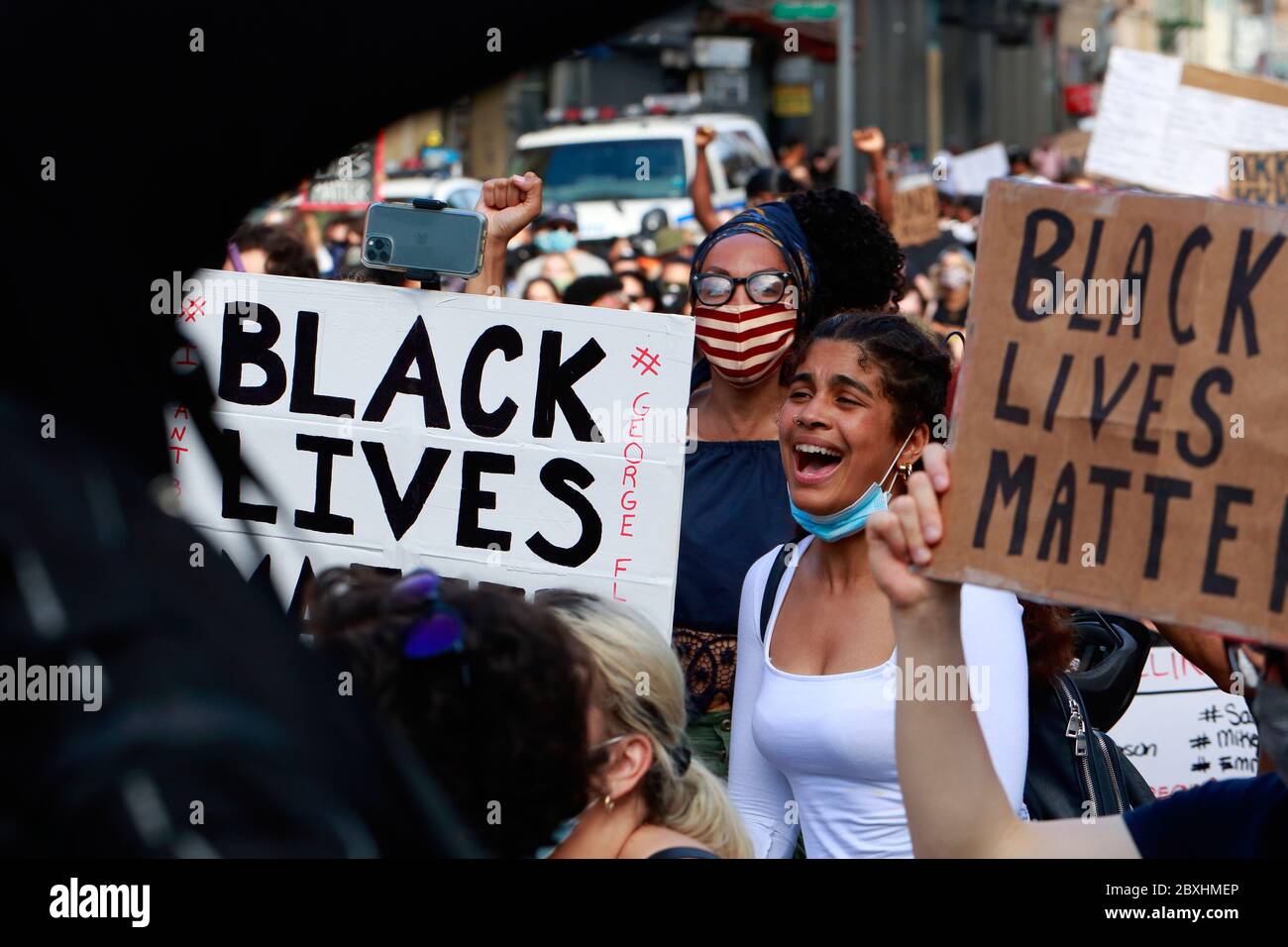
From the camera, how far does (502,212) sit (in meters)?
4.16

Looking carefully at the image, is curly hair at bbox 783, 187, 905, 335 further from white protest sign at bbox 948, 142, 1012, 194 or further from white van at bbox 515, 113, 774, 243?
white protest sign at bbox 948, 142, 1012, 194

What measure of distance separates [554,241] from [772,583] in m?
9.58

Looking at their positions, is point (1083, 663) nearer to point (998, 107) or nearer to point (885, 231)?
point (885, 231)

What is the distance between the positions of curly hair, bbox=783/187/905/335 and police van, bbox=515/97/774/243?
35.4ft

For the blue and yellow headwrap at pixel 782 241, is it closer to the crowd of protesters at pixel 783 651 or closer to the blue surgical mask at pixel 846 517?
the crowd of protesters at pixel 783 651

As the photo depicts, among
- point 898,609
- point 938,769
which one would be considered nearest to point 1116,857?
point 938,769

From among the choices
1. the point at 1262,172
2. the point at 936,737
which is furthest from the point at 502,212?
the point at 1262,172

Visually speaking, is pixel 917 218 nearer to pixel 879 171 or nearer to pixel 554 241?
pixel 879 171

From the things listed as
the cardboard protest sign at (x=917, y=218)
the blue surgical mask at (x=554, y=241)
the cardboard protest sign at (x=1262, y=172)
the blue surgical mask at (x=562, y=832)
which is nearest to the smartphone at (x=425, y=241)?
the blue surgical mask at (x=562, y=832)

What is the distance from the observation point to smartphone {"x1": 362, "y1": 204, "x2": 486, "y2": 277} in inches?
142

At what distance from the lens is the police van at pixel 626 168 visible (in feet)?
51.9

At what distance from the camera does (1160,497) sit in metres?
1.97

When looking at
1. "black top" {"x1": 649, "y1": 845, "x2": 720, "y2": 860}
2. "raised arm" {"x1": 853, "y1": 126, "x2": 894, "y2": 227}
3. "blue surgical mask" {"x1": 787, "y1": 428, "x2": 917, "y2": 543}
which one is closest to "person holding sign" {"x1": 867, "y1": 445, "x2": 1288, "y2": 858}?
"black top" {"x1": 649, "y1": 845, "x2": 720, "y2": 860}

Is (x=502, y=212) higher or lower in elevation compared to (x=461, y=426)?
higher
